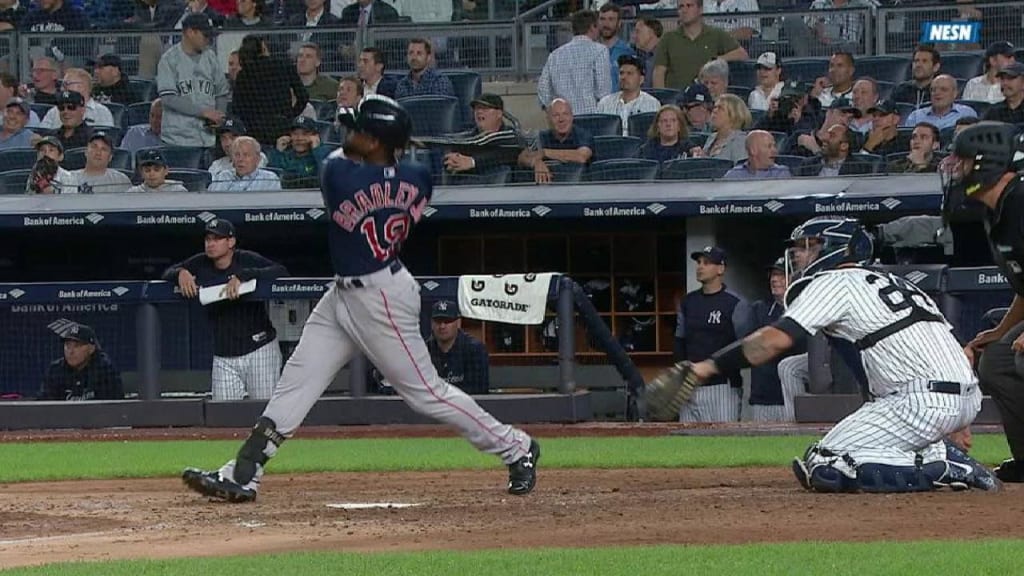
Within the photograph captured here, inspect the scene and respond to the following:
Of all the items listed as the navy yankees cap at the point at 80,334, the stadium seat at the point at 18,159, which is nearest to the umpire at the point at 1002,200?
the navy yankees cap at the point at 80,334

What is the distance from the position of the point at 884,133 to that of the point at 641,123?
196cm

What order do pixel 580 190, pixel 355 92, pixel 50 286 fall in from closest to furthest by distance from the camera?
pixel 50 286 < pixel 580 190 < pixel 355 92

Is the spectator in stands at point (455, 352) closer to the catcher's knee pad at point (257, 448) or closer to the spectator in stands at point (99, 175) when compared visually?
the spectator in stands at point (99, 175)

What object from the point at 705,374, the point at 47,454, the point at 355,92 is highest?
the point at 355,92

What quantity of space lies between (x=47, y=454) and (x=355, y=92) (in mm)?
4865

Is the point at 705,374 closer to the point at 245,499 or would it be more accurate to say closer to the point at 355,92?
the point at 245,499

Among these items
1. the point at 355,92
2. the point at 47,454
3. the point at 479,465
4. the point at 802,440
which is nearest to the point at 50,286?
the point at 47,454

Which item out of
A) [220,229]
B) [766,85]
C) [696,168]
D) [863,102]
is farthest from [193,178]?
[863,102]

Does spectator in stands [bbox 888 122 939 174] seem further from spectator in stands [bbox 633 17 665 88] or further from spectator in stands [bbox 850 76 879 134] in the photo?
spectator in stands [bbox 633 17 665 88]

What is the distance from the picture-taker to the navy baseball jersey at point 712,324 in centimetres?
1177

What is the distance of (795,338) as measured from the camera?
644cm

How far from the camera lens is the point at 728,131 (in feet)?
42.8

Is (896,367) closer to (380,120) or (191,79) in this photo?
(380,120)

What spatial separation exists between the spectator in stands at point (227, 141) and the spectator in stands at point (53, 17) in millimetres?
3237
